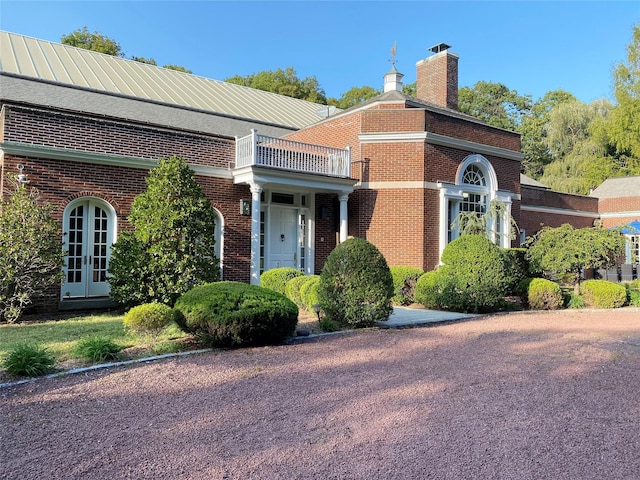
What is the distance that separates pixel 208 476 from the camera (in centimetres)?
306

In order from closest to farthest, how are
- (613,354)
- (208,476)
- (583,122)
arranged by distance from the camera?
(208,476) < (613,354) < (583,122)

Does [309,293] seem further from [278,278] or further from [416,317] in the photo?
[416,317]

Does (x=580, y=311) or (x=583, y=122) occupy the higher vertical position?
(x=583, y=122)

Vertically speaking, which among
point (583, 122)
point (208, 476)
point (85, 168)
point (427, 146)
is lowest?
point (208, 476)

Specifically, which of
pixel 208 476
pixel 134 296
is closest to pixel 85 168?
pixel 134 296

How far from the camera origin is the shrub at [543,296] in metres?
11.7

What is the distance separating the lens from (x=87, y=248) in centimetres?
1074

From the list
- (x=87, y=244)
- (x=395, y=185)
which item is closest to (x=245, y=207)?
(x=87, y=244)

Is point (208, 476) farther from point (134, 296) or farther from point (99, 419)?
point (134, 296)

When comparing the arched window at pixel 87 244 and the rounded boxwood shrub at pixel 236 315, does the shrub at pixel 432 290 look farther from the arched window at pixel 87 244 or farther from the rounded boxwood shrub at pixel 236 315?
the arched window at pixel 87 244

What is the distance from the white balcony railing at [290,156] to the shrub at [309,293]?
3.69 meters

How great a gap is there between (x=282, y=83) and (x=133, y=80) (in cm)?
1963

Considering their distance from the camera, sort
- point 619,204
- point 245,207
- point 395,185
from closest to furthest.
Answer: point 245,207, point 395,185, point 619,204

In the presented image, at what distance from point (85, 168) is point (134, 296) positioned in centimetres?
334
